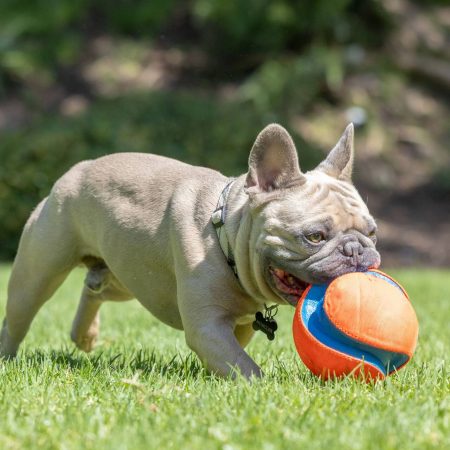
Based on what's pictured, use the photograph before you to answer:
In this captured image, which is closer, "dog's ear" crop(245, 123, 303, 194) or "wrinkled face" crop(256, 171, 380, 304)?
"wrinkled face" crop(256, 171, 380, 304)

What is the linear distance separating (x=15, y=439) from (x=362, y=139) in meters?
13.8

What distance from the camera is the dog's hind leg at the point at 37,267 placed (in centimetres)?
489

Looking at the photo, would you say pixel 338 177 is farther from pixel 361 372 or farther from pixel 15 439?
pixel 15 439

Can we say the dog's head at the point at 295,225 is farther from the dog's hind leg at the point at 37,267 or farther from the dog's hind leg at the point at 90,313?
the dog's hind leg at the point at 90,313

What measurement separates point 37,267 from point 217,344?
4.72 ft

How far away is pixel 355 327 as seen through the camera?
3760mm

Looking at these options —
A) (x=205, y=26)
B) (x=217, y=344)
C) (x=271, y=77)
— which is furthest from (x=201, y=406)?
(x=205, y=26)

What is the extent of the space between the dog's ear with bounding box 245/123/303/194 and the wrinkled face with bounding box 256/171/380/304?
3.2 inches

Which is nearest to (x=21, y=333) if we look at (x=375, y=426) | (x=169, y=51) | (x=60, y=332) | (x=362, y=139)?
(x=60, y=332)

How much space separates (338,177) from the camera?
4.47 meters

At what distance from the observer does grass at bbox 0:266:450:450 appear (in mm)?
2932

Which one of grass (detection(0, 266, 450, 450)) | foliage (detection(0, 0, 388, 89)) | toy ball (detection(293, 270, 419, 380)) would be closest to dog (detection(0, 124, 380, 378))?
toy ball (detection(293, 270, 419, 380))

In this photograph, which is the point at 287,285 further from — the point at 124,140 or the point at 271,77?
the point at 271,77

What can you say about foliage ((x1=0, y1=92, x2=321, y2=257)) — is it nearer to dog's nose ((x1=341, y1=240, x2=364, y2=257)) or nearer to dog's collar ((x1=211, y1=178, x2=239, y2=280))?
dog's collar ((x1=211, y1=178, x2=239, y2=280))
